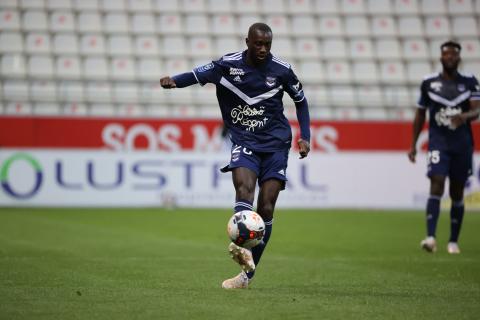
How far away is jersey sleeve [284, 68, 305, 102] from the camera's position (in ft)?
27.9

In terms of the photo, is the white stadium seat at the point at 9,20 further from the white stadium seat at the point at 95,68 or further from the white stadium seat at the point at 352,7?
the white stadium seat at the point at 352,7

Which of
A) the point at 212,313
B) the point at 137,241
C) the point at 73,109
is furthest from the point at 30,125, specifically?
the point at 212,313

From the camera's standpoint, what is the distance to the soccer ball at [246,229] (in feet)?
25.4

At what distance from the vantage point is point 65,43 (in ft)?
81.4

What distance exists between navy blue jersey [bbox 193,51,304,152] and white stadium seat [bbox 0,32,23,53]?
55.6 feet

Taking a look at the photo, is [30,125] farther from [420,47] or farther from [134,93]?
[420,47]

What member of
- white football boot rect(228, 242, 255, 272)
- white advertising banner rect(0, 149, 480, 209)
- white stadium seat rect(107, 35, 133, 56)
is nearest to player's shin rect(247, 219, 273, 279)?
white football boot rect(228, 242, 255, 272)

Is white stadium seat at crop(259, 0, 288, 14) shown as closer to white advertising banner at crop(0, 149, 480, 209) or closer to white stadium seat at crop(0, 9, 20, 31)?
white advertising banner at crop(0, 149, 480, 209)

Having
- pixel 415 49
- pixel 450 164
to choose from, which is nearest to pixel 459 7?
pixel 415 49

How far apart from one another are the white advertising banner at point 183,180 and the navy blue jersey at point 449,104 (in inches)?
380

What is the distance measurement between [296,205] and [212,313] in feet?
53.5

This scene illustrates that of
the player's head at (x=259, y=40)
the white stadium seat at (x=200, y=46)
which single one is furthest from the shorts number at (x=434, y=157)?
the white stadium seat at (x=200, y=46)

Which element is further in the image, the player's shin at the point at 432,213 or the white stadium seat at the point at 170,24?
the white stadium seat at the point at 170,24

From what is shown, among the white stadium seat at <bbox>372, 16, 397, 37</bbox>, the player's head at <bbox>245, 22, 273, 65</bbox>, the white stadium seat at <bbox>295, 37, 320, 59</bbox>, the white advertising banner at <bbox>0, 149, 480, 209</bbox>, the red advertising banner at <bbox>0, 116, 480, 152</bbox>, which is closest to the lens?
the player's head at <bbox>245, 22, 273, 65</bbox>
